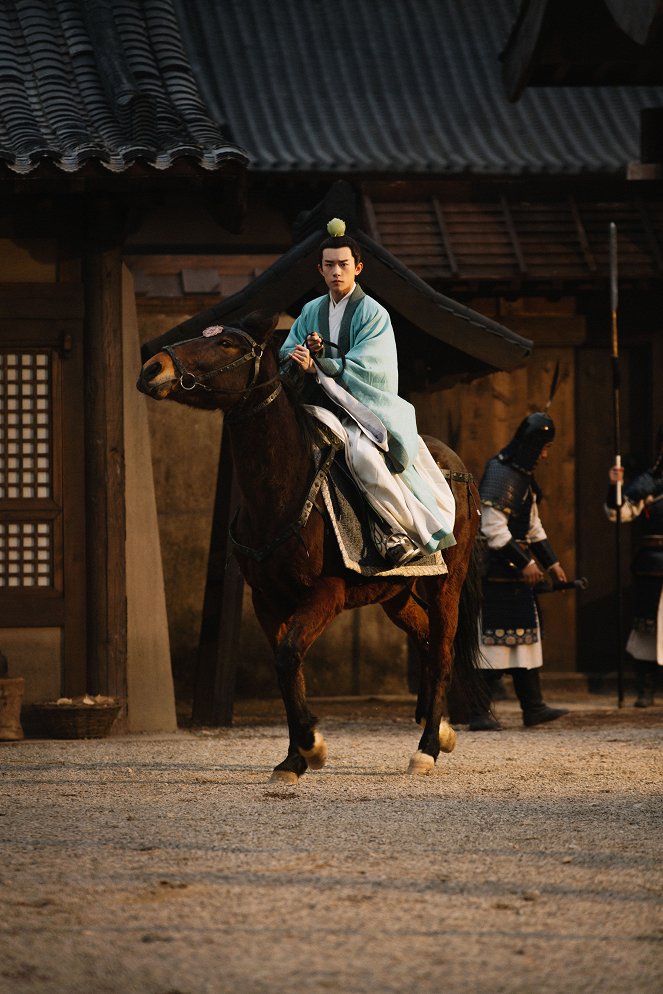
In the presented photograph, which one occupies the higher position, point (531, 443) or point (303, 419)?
point (531, 443)

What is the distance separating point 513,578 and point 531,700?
0.80m

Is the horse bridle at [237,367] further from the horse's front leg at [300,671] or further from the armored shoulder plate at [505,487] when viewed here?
the armored shoulder plate at [505,487]

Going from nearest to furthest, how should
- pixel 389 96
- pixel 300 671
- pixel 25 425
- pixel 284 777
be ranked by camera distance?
pixel 300 671 < pixel 284 777 < pixel 25 425 < pixel 389 96

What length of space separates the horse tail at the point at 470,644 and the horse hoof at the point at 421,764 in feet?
4.13

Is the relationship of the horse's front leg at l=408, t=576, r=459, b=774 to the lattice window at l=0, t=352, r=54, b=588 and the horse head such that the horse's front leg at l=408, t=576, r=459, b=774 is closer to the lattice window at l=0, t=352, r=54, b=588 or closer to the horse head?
the horse head

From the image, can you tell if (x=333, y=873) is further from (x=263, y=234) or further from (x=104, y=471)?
(x=263, y=234)

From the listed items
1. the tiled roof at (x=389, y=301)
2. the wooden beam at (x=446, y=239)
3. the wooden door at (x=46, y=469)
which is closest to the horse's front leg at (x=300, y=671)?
the tiled roof at (x=389, y=301)

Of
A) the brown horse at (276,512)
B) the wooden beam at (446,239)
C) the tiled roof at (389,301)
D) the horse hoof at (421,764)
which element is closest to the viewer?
the brown horse at (276,512)

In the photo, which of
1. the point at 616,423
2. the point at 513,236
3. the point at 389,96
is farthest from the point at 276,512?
the point at 389,96

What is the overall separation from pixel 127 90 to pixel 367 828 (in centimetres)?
575

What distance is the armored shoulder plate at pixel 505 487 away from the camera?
10.6 m

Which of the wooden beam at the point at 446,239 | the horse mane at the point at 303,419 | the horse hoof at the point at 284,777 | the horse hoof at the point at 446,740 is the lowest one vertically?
the horse hoof at the point at 284,777

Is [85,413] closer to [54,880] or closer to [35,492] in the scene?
[35,492]

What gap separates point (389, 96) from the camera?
13727mm
